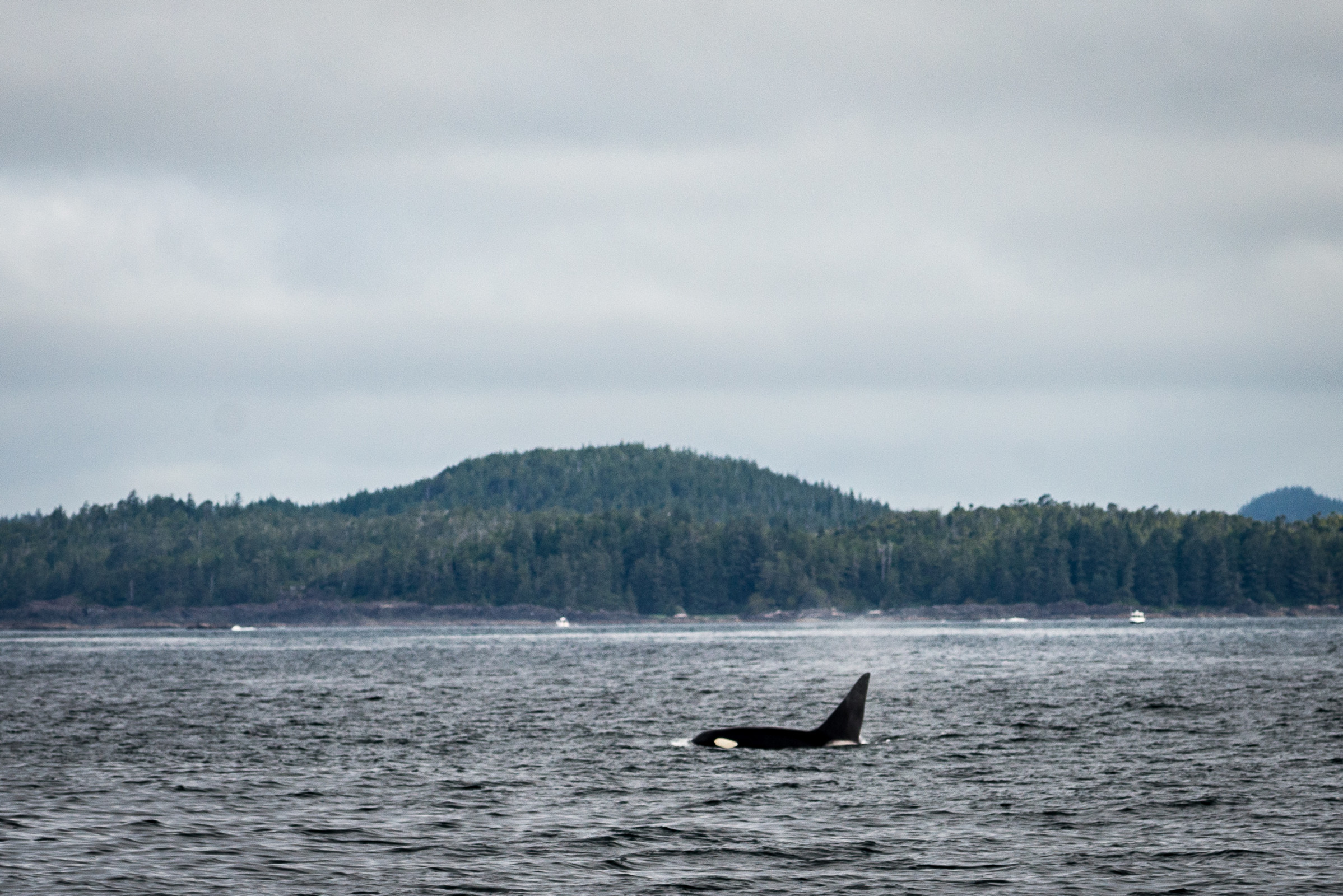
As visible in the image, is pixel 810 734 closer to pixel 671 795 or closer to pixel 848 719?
pixel 848 719

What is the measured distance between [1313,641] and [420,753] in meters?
151

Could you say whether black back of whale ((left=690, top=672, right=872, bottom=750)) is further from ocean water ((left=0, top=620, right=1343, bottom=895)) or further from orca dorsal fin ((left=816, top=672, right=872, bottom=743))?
ocean water ((left=0, top=620, right=1343, bottom=895))

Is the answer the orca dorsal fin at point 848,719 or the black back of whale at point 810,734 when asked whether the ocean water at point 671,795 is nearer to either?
the black back of whale at point 810,734

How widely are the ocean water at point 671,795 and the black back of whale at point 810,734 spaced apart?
3.13 feet

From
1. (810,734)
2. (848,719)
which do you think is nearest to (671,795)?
(810,734)

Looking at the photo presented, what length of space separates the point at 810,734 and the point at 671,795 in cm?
1262

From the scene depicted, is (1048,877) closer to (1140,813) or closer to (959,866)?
(959,866)

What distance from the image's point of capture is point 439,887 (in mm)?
26656

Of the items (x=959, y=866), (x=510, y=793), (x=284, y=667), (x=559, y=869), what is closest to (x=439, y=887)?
(x=559, y=869)

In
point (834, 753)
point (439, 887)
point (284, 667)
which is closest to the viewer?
point (439, 887)

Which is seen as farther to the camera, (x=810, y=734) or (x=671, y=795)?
(x=810, y=734)

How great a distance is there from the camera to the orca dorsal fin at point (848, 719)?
5019 cm

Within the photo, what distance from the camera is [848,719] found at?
50531 millimetres

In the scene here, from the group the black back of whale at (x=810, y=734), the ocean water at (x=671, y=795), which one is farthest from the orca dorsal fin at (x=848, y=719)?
the ocean water at (x=671, y=795)
